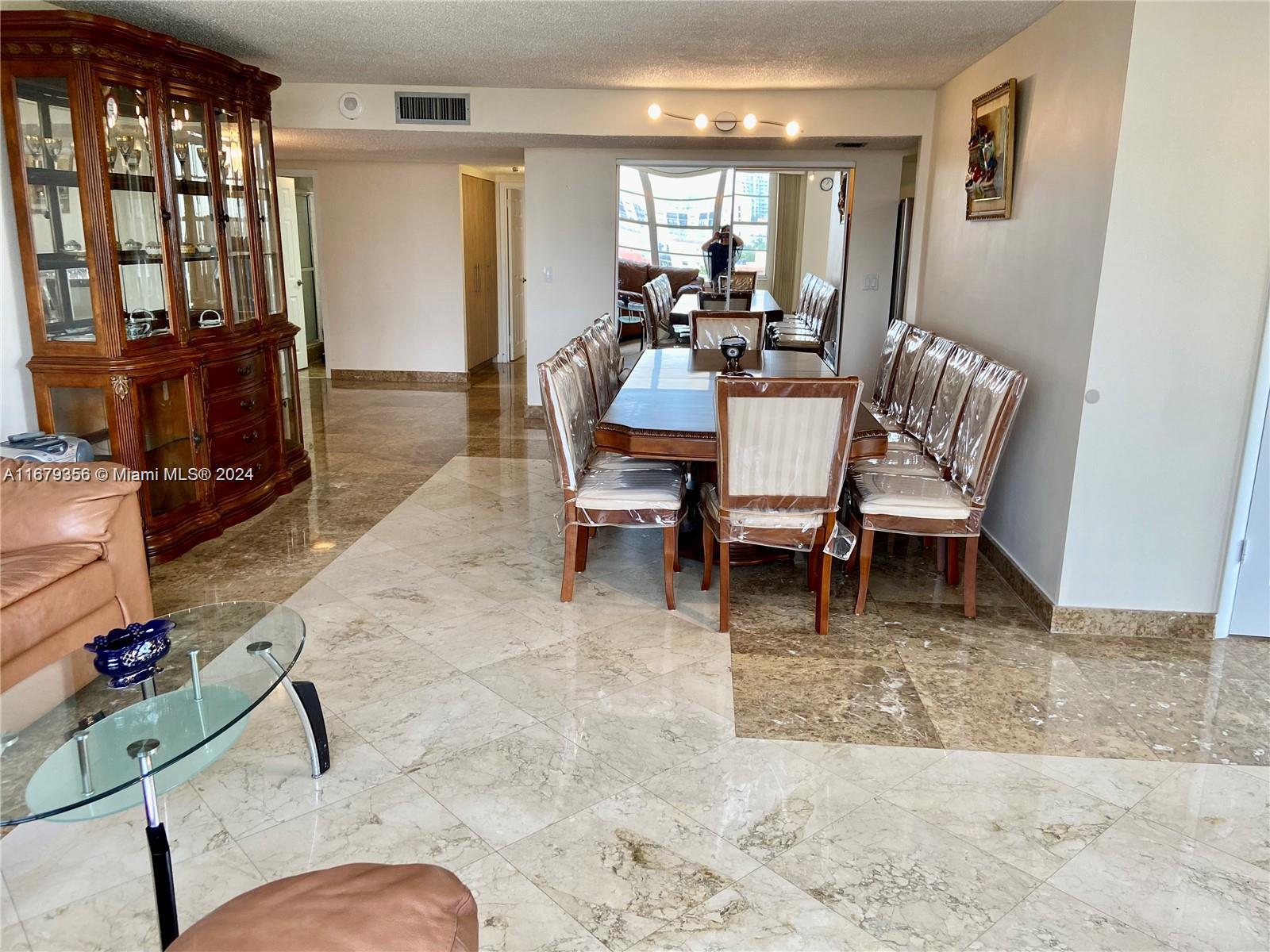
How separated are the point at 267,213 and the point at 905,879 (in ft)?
15.3

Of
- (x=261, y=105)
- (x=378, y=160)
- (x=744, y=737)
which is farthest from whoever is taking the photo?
(x=378, y=160)

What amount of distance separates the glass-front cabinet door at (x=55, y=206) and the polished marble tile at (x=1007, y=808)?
3.61 meters

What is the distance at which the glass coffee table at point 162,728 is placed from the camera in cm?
170

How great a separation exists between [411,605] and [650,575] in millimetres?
1056

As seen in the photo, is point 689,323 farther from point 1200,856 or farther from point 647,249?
point 1200,856

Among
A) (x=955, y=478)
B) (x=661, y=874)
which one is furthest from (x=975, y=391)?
(x=661, y=874)

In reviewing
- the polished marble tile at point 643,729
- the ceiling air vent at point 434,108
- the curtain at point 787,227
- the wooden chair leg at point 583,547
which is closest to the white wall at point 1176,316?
the polished marble tile at point 643,729

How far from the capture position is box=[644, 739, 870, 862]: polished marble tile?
2201 millimetres

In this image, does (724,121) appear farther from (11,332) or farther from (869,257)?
(11,332)

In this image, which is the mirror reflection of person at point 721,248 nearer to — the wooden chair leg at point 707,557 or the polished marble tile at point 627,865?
the wooden chair leg at point 707,557

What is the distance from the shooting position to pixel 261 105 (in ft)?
15.8

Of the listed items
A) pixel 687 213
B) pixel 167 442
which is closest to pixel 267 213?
pixel 167 442

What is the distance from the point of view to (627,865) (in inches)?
81.7

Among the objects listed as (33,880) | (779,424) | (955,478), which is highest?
(779,424)
